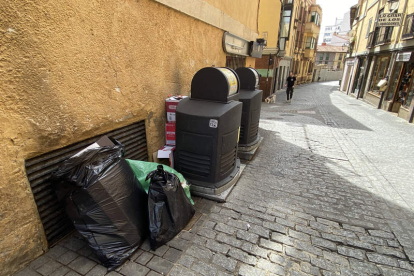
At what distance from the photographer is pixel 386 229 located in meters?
2.81

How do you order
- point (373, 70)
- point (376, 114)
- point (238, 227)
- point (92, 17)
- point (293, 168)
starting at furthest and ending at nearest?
point (373, 70)
point (376, 114)
point (293, 168)
point (238, 227)
point (92, 17)

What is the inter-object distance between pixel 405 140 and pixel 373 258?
20.2ft

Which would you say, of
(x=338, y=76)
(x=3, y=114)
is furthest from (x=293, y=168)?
(x=338, y=76)

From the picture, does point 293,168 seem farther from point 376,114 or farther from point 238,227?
point 376,114

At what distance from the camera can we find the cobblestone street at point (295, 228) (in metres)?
2.15

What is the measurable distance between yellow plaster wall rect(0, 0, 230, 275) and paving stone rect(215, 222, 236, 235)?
1853 millimetres

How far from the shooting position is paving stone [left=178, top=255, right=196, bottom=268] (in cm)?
215

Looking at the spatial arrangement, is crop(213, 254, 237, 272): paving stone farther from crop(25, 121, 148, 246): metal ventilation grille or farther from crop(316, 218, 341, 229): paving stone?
crop(25, 121, 148, 246): metal ventilation grille

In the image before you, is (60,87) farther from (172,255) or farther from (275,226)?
(275,226)

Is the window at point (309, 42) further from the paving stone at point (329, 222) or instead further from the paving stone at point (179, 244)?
the paving stone at point (179, 244)

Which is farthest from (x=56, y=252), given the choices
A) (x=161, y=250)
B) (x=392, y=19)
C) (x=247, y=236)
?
(x=392, y=19)

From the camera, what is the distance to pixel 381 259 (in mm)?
2336

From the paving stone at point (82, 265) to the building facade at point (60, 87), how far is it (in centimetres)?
37

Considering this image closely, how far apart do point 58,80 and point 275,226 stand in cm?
292
